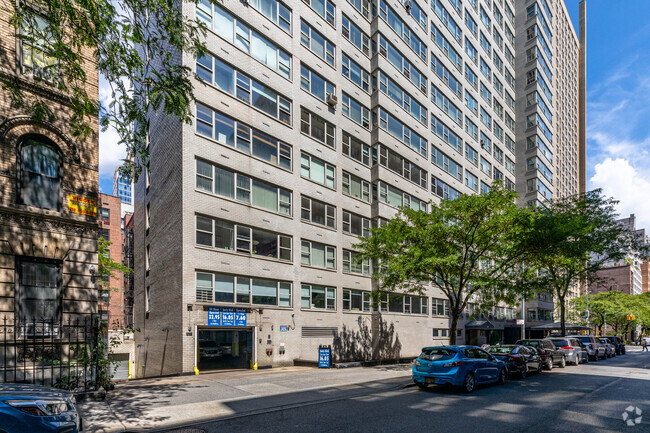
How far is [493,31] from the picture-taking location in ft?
177

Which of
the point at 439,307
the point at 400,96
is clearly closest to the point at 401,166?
the point at 400,96

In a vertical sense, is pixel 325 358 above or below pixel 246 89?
below

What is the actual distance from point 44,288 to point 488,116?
1960 inches

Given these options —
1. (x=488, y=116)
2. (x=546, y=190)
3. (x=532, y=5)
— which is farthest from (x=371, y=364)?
(x=532, y=5)

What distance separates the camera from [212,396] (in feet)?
42.0

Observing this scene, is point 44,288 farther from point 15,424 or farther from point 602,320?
point 602,320

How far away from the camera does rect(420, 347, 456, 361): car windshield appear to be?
14.0 meters

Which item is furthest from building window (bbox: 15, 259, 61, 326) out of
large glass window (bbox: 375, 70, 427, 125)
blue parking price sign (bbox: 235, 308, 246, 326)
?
large glass window (bbox: 375, 70, 427, 125)

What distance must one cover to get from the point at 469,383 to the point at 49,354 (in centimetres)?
1262

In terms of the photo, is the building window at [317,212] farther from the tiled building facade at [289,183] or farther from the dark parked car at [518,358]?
the dark parked car at [518,358]

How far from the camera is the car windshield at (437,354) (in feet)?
46.0

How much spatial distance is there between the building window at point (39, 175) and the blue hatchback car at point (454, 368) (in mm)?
12683

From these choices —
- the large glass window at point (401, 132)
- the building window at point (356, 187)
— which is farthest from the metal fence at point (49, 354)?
the large glass window at point (401, 132)

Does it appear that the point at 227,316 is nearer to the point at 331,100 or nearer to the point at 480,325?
the point at 331,100
